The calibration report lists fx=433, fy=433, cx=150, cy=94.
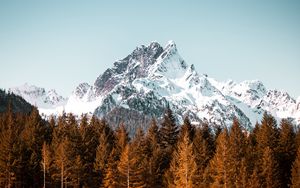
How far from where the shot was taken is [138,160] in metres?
72.2

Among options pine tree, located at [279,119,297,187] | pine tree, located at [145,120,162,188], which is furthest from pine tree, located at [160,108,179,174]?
pine tree, located at [279,119,297,187]

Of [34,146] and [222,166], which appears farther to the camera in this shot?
[34,146]

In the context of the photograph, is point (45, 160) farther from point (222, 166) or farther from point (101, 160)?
point (222, 166)

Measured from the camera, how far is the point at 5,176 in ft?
226

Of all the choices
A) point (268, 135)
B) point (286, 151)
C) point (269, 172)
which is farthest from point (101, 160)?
point (286, 151)

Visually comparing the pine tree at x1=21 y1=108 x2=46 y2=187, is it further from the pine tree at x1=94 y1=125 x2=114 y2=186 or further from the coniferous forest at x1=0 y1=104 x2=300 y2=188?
the pine tree at x1=94 y1=125 x2=114 y2=186

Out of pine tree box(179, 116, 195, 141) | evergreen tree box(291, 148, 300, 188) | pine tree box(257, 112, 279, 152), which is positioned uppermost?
pine tree box(179, 116, 195, 141)

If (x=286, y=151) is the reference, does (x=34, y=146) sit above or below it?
above

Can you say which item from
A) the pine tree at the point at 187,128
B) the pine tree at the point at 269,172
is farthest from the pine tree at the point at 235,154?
the pine tree at the point at 187,128

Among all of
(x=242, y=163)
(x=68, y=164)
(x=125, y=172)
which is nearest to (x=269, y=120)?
(x=242, y=163)

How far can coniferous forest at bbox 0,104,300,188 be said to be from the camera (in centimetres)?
6562

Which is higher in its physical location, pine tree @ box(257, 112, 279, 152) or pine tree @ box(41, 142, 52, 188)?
pine tree @ box(257, 112, 279, 152)

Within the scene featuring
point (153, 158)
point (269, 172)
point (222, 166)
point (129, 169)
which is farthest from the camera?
point (153, 158)

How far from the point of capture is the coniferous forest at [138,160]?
6562 centimetres
